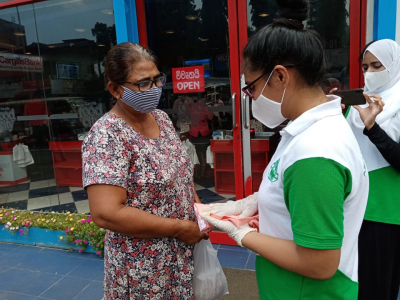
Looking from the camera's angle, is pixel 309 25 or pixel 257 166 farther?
pixel 257 166

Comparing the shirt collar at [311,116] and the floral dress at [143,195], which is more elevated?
the shirt collar at [311,116]

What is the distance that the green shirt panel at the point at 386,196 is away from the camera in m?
1.71

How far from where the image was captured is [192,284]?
5.30 ft

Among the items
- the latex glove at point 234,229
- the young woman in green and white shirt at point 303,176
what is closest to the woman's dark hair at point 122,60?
the young woman in green and white shirt at point 303,176

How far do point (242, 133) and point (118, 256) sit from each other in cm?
213

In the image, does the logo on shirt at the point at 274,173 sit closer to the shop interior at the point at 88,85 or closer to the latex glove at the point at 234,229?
the latex glove at the point at 234,229

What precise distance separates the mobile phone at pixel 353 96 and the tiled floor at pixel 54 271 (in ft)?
6.72

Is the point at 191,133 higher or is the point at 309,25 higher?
the point at 309,25

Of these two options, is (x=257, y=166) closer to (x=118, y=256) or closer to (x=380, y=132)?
(x=380, y=132)

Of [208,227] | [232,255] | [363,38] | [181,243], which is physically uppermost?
[363,38]

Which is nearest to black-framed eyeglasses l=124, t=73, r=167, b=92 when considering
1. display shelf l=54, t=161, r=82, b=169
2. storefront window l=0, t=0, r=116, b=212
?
storefront window l=0, t=0, r=116, b=212

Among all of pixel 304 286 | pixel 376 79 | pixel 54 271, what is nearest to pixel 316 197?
pixel 304 286

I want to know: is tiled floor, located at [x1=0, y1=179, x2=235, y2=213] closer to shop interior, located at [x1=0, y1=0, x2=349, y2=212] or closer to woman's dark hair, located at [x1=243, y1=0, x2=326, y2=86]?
shop interior, located at [x1=0, y1=0, x2=349, y2=212]

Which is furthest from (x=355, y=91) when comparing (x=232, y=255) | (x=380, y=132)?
(x=232, y=255)
